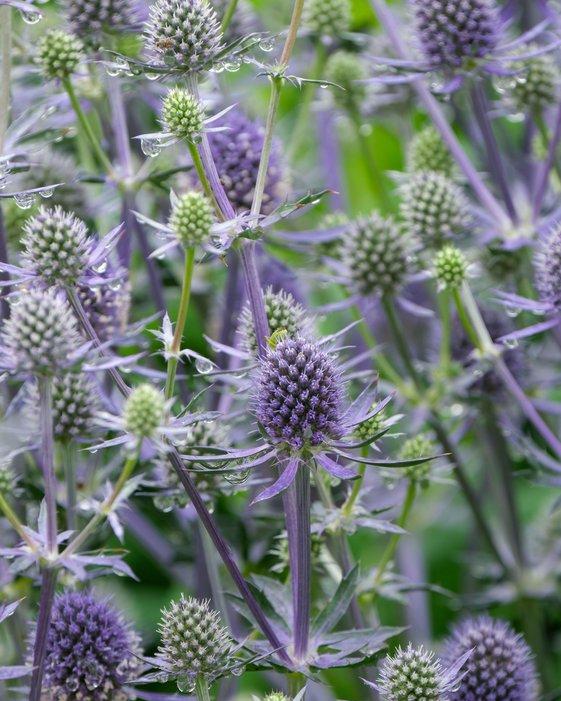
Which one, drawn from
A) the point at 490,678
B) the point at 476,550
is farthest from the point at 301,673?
the point at 476,550

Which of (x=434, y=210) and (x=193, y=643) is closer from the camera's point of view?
(x=193, y=643)

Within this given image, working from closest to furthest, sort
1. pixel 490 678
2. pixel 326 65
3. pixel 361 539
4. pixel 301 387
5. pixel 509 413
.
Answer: pixel 301 387
pixel 490 678
pixel 509 413
pixel 326 65
pixel 361 539

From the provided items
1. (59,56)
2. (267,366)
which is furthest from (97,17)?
(267,366)

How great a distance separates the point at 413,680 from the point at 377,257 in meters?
0.92

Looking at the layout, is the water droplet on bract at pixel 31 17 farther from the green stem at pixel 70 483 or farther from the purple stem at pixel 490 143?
the purple stem at pixel 490 143

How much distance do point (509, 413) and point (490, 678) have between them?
74 cm

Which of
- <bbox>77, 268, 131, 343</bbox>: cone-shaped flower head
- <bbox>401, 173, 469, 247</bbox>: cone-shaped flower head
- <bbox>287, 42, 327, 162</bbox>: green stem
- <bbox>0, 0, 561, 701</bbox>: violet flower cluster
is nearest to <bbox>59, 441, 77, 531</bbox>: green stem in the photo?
<bbox>0, 0, 561, 701</bbox>: violet flower cluster

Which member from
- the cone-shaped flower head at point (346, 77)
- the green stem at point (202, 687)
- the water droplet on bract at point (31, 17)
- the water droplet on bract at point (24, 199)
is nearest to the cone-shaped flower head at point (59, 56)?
the water droplet on bract at point (31, 17)

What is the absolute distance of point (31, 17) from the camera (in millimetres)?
1640

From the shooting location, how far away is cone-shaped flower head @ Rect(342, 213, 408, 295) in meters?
2.03

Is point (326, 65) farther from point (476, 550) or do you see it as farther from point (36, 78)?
point (476, 550)

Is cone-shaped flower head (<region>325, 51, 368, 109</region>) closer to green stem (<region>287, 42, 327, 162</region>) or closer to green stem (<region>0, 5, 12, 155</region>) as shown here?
green stem (<region>287, 42, 327, 162</region>)

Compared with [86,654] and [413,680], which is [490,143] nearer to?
[413,680]

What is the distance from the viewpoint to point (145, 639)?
208cm
